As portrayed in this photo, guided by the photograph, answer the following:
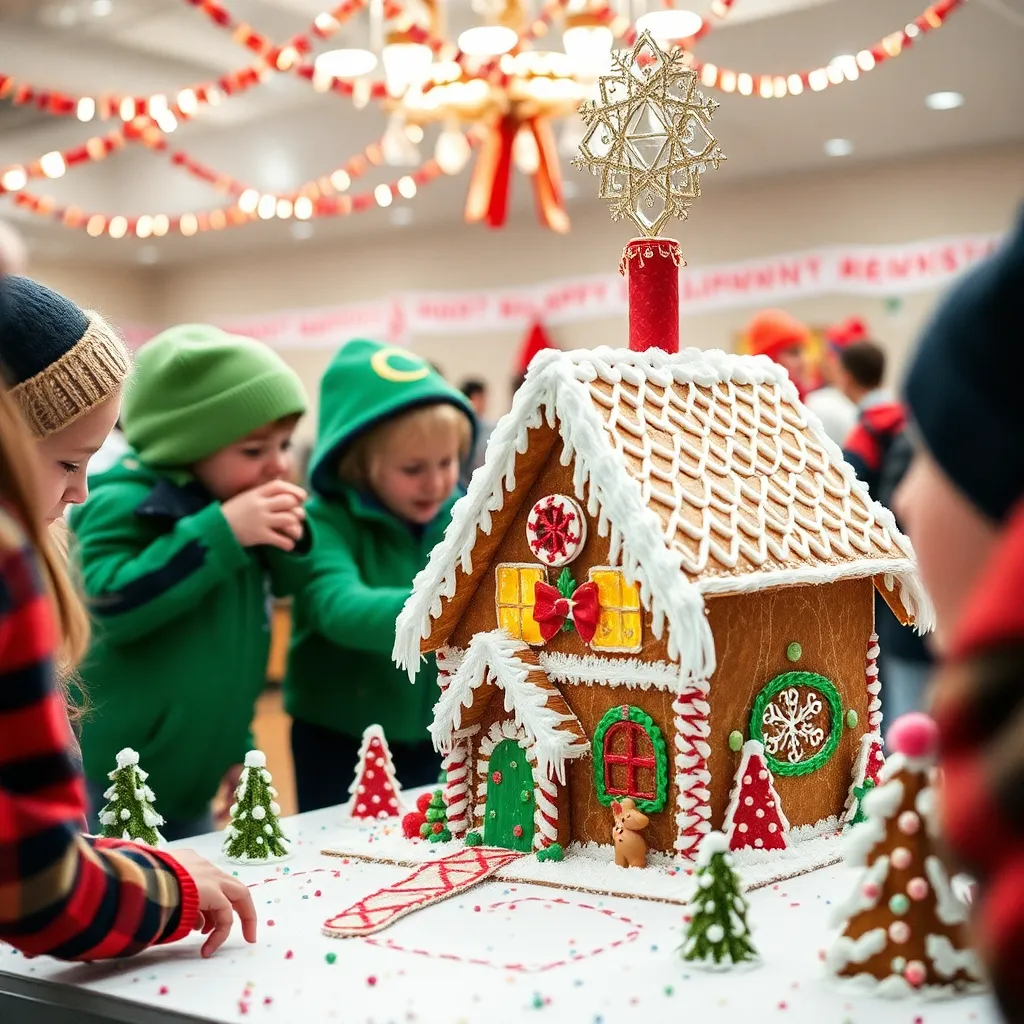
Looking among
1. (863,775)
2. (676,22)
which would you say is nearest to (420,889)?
(863,775)

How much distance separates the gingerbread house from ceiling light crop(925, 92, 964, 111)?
15.8 ft

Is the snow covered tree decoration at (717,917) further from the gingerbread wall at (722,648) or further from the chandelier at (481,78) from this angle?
the chandelier at (481,78)

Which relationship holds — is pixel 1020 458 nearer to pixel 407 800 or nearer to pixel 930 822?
pixel 930 822

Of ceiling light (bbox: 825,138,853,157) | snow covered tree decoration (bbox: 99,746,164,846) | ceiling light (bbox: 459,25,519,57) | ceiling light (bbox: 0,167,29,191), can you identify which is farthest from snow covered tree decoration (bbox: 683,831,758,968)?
ceiling light (bbox: 825,138,853,157)

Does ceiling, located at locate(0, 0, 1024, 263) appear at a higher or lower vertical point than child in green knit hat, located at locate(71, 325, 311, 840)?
higher

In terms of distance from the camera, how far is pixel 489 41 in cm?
416

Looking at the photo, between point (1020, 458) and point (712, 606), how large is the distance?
841 millimetres

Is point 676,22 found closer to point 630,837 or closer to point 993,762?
point 630,837

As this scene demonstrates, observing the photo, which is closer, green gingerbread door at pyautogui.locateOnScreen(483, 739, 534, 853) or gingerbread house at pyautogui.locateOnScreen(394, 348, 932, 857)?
gingerbread house at pyautogui.locateOnScreen(394, 348, 932, 857)

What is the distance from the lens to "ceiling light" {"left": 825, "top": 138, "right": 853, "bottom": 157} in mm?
6965

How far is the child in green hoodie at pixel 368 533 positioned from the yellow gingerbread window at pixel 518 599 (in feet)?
1.78

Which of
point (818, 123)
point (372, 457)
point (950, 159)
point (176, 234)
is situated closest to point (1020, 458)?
point (372, 457)

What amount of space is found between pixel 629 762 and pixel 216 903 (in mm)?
512

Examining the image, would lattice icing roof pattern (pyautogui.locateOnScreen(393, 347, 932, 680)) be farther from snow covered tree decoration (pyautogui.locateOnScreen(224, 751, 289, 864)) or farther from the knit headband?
the knit headband
